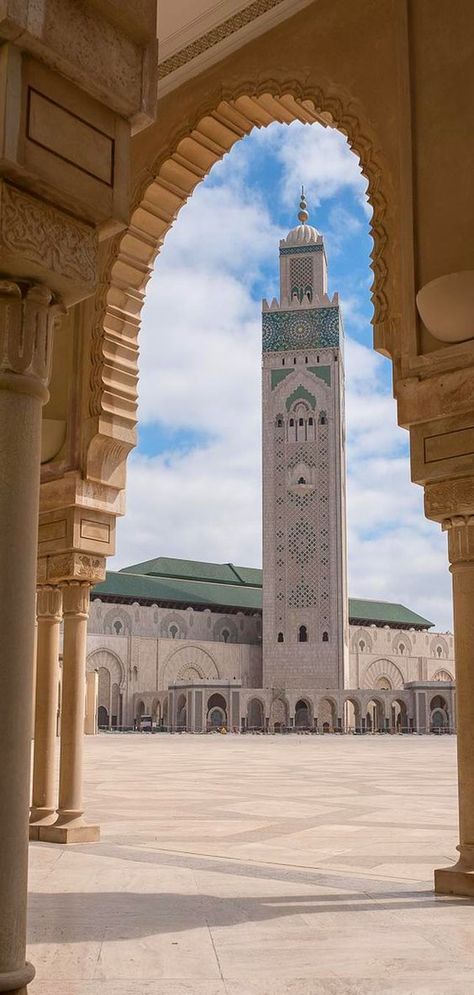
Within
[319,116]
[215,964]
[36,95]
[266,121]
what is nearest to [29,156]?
[36,95]

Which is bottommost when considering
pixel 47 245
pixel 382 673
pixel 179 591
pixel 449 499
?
pixel 382 673

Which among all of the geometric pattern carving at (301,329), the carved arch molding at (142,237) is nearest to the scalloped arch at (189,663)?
the geometric pattern carving at (301,329)

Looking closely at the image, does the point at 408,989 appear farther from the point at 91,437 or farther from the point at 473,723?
the point at 91,437

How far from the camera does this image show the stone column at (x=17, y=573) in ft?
6.40

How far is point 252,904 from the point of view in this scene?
3.39 m

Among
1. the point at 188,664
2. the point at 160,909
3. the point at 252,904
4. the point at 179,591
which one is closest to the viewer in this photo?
the point at 160,909

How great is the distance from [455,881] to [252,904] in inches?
29.4

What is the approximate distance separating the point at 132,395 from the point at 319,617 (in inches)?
1434

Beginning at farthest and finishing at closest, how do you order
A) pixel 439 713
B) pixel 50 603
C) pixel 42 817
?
pixel 439 713
pixel 50 603
pixel 42 817


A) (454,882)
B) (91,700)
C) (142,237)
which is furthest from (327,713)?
(454,882)

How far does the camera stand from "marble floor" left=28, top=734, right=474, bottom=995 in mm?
2449

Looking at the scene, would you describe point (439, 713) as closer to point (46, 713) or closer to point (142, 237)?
point (46, 713)

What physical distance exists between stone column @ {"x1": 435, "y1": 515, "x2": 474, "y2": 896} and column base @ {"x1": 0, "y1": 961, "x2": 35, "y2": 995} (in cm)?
202

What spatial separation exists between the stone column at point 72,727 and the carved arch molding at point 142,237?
71cm
